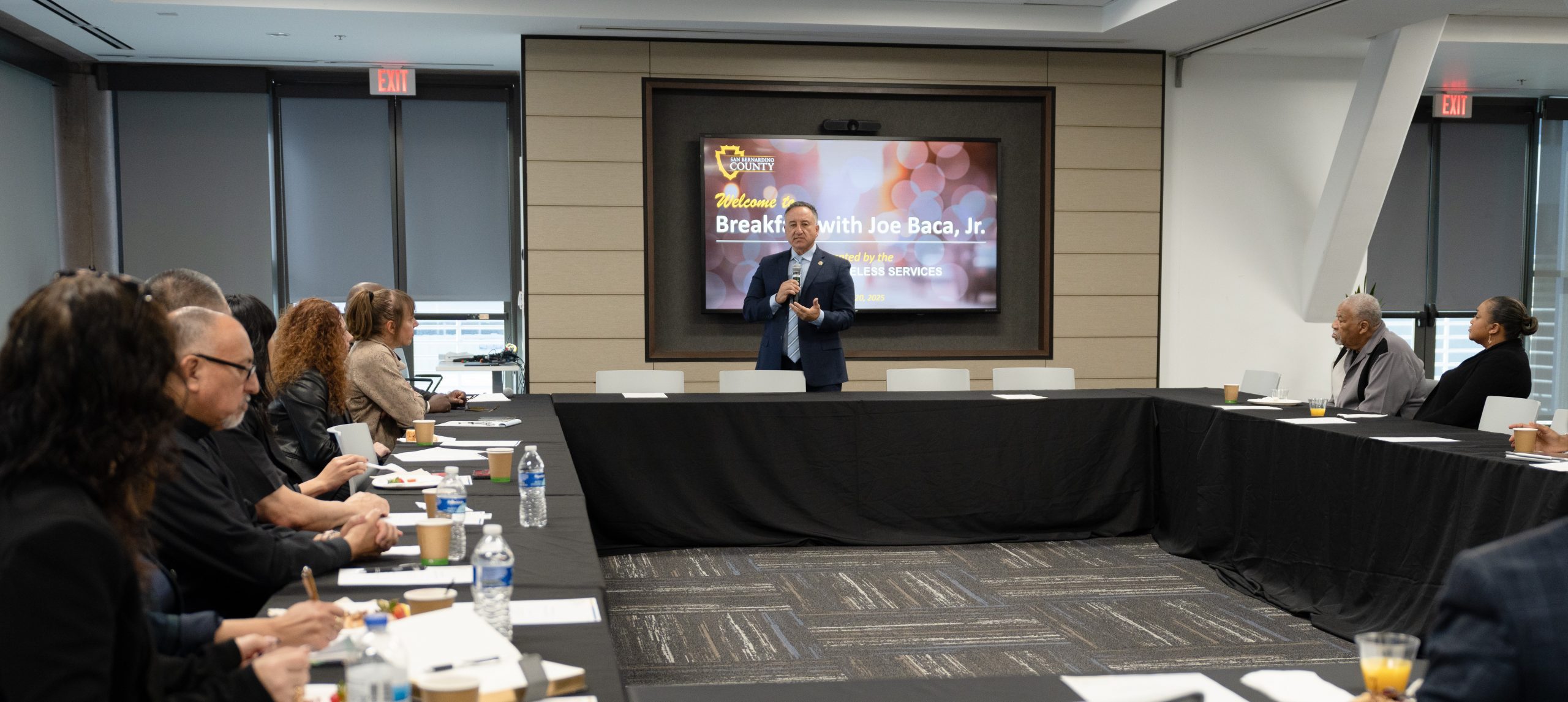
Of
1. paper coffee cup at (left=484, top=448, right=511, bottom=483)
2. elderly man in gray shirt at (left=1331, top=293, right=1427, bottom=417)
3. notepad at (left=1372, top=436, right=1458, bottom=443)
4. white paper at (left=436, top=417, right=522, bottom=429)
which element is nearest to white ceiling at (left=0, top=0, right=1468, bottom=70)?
elderly man in gray shirt at (left=1331, top=293, right=1427, bottom=417)

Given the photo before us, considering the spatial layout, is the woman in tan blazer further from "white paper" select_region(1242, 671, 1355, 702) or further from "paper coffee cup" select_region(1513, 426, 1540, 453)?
"paper coffee cup" select_region(1513, 426, 1540, 453)

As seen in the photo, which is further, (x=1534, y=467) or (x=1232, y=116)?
(x=1232, y=116)

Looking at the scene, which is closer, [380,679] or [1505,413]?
[380,679]

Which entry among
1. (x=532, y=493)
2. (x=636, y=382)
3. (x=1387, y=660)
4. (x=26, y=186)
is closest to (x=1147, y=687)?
(x=1387, y=660)

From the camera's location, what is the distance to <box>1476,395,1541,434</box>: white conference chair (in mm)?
4031

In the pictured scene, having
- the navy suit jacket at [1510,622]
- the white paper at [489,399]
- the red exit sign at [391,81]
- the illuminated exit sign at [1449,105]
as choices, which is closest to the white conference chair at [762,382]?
the white paper at [489,399]

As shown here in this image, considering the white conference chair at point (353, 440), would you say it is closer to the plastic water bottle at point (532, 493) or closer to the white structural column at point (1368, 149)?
the plastic water bottle at point (532, 493)

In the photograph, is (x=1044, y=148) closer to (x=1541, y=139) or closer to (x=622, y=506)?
(x=622, y=506)

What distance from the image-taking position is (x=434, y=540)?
6.58 feet

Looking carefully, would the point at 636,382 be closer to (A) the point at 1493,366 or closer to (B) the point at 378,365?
(B) the point at 378,365

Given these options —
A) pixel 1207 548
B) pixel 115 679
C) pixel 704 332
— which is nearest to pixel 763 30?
pixel 704 332

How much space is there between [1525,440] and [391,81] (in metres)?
6.90

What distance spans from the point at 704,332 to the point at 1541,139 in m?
7.02

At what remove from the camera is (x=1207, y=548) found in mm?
4637
